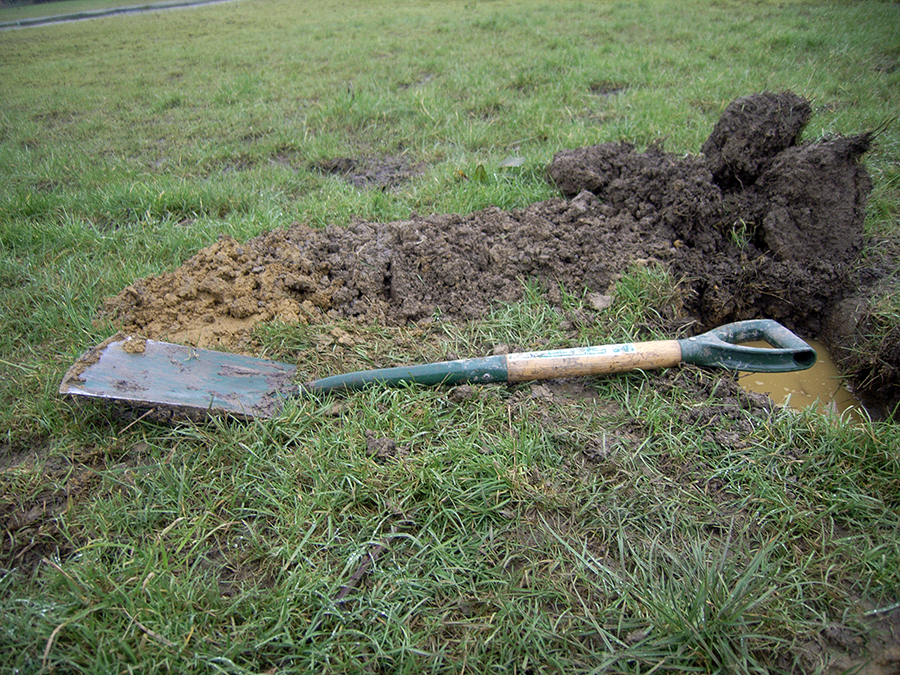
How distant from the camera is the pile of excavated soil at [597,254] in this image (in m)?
2.52

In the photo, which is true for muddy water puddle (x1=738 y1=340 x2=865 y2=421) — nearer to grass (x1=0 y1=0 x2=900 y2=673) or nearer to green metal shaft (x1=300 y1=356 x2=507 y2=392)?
grass (x1=0 y1=0 x2=900 y2=673)

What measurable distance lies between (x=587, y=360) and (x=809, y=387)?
1.08 meters

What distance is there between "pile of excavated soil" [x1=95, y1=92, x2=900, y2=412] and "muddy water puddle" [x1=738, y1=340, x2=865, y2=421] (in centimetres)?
26

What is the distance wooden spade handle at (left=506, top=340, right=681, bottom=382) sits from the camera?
6.91ft

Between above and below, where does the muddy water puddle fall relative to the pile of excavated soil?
below

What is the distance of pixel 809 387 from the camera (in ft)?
7.47

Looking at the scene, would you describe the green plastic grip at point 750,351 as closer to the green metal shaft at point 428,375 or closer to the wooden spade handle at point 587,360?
the wooden spade handle at point 587,360

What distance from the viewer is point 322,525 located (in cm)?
173

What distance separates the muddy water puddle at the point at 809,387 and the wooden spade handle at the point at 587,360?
482mm

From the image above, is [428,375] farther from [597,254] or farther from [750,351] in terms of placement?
[750,351]

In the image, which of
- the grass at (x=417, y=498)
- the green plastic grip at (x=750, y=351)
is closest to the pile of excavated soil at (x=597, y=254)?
the grass at (x=417, y=498)

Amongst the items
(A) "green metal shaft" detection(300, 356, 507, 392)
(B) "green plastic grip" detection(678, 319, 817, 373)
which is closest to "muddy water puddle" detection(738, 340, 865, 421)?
(B) "green plastic grip" detection(678, 319, 817, 373)

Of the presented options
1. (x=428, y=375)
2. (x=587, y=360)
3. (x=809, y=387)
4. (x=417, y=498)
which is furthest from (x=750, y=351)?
(x=417, y=498)

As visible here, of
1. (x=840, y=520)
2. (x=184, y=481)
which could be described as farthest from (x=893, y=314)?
(x=184, y=481)
